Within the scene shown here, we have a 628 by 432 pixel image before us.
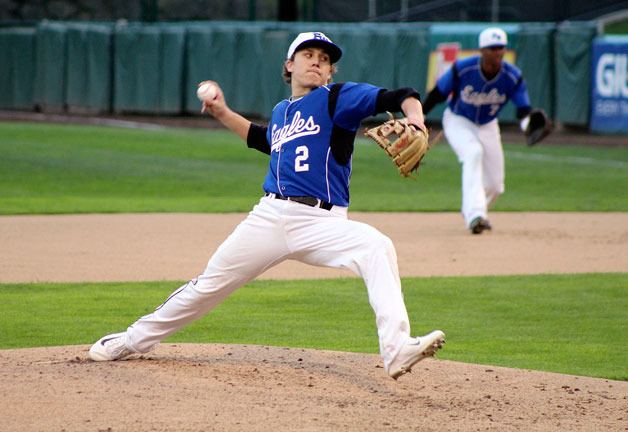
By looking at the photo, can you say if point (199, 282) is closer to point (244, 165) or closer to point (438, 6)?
point (244, 165)

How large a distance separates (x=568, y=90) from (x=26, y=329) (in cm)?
1788

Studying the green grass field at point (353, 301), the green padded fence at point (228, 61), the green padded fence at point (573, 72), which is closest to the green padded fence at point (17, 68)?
the green padded fence at point (228, 61)

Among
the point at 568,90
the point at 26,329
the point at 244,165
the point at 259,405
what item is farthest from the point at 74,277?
the point at 568,90

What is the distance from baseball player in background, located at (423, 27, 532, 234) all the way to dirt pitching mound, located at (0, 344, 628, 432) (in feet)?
17.3

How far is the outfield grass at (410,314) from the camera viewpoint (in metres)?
7.10

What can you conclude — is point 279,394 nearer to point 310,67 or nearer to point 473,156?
point 310,67

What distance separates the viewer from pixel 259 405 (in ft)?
17.7

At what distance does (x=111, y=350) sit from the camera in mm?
6129

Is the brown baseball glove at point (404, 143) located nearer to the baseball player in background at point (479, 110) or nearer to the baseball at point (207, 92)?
the baseball at point (207, 92)

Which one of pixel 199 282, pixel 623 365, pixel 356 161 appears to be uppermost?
pixel 199 282

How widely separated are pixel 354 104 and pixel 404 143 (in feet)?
1.12

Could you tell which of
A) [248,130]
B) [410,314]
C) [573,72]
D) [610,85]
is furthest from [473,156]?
[573,72]

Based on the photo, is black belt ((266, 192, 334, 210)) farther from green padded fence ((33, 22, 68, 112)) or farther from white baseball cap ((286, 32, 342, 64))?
A: green padded fence ((33, 22, 68, 112))

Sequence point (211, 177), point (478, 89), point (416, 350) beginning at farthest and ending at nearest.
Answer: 1. point (211, 177)
2. point (478, 89)
3. point (416, 350)
